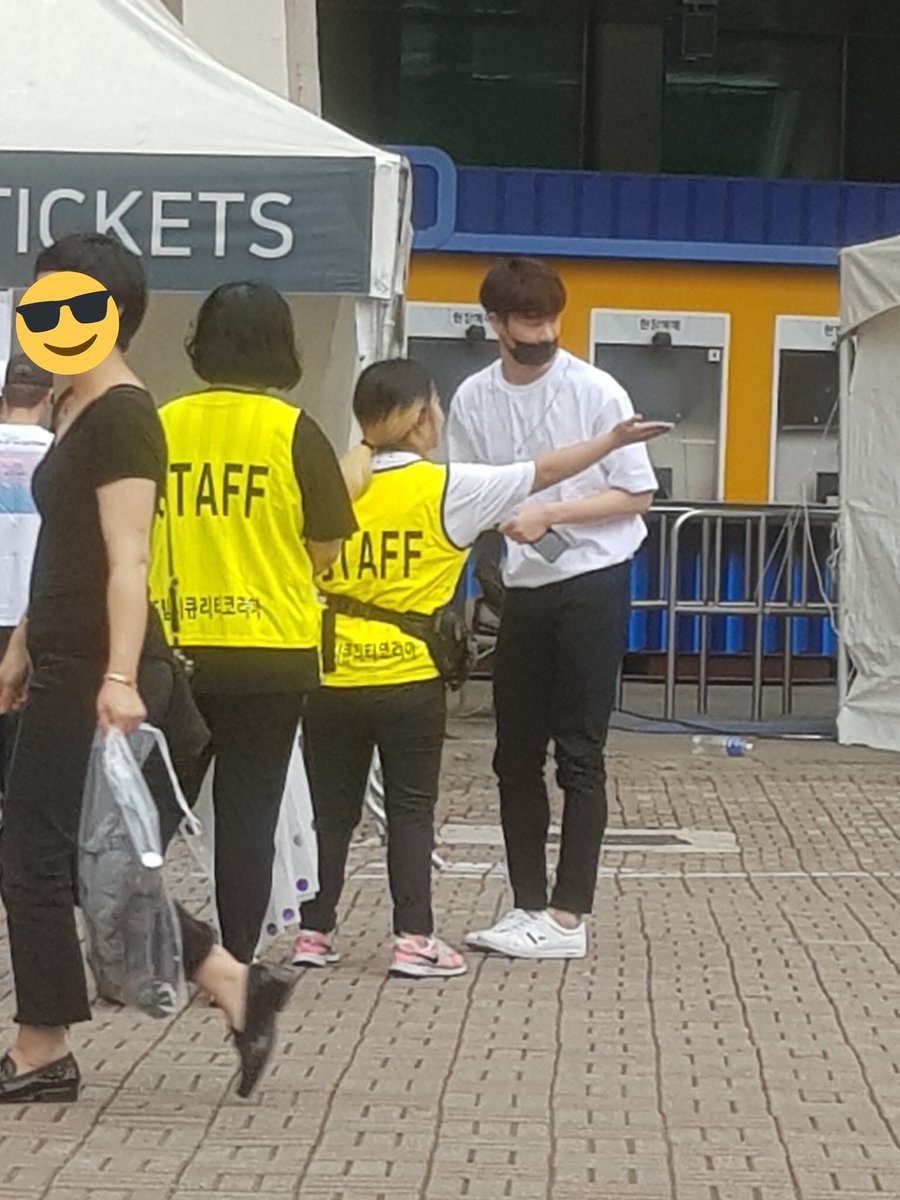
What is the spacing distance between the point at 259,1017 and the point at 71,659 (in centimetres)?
82

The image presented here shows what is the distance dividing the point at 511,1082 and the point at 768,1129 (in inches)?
25.9

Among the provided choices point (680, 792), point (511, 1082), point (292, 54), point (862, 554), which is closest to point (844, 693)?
point (862, 554)

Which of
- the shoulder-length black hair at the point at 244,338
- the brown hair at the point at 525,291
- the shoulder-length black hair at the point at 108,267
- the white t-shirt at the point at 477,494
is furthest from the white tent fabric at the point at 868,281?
the shoulder-length black hair at the point at 108,267

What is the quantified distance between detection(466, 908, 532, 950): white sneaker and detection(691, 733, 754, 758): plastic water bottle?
6009 millimetres

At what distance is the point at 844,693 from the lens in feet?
45.6

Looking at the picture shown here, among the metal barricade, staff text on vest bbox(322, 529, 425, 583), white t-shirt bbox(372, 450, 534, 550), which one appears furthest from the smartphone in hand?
the metal barricade

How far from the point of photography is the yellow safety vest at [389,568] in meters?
7.05

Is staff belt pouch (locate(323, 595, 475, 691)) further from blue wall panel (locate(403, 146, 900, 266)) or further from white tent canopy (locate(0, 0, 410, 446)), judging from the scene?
blue wall panel (locate(403, 146, 900, 266))

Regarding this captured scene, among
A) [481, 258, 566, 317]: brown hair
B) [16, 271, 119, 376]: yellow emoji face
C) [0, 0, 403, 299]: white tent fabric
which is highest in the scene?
[0, 0, 403, 299]: white tent fabric

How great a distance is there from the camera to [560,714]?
24.2 feet

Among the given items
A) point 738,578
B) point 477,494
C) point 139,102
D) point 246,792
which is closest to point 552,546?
point 477,494

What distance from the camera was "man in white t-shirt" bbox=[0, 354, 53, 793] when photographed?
9.16 m

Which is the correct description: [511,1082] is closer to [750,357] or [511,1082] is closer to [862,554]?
[862,554]

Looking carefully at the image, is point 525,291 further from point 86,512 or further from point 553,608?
point 86,512
